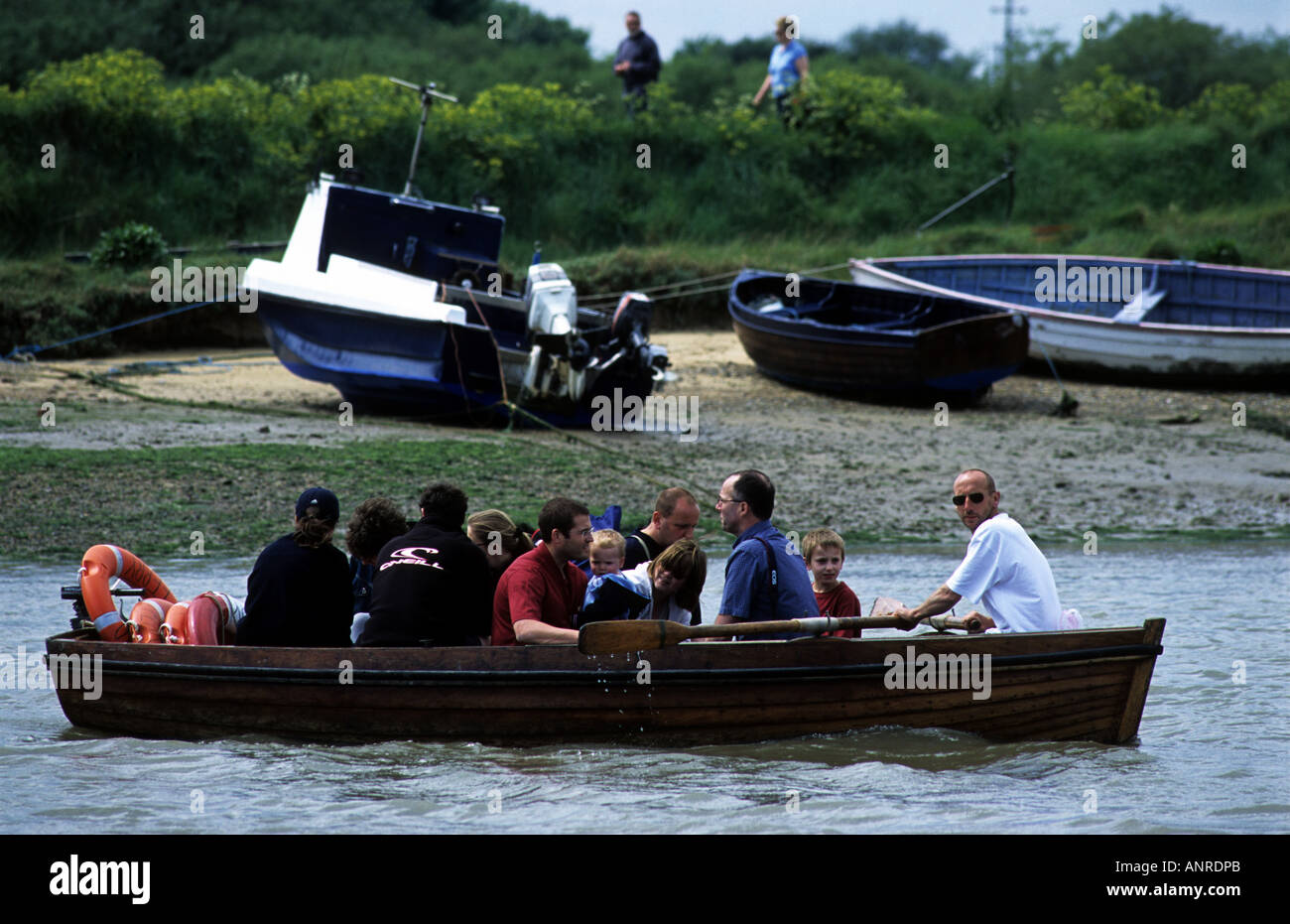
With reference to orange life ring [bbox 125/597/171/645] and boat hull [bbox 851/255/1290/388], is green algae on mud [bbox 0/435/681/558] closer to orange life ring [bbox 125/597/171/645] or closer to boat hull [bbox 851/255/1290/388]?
orange life ring [bbox 125/597/171/645]

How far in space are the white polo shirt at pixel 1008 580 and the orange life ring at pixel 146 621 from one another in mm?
3963

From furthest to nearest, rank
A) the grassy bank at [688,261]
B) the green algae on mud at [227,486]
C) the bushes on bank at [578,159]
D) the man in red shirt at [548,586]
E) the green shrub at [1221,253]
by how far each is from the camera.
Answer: the bushes on bank at [578,159] < the green shrub at [1221,253] < the grassy bank at [688,261] < the green algae on mud at [227,486] < the man in red shirt at [548,586]

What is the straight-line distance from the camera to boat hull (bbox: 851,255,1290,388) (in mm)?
17875

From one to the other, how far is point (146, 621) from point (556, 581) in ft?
7.15

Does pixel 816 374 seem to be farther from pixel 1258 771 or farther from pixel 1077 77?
pixel 1077 77

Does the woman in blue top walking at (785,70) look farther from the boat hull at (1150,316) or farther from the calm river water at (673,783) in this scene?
the calm river water at (673,783)

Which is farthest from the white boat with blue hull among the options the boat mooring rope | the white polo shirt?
the white polo shirt

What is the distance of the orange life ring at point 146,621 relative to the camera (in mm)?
7477

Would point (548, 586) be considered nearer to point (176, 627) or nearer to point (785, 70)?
point (176, 627)

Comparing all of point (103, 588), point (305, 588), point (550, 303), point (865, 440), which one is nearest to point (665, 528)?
point (305, 588)

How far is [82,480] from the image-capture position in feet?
40.3

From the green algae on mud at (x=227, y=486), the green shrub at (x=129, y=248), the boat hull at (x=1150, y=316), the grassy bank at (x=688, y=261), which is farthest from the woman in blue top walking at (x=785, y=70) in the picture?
the green algae on mud at (x=227, y=486)

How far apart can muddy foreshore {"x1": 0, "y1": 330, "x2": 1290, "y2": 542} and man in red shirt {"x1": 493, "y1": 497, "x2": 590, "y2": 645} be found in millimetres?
5480

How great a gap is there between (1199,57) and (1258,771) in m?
Result: 46.2
